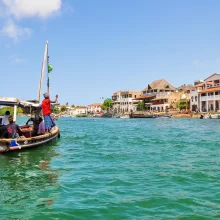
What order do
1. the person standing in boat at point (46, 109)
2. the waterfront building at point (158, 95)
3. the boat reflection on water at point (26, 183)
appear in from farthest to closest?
the waterfront building at point (158, 95)
the person standing in boat at point (46, 109)
the boat reflection on water at point (26, 183)

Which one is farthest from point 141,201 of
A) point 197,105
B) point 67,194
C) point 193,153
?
point 197,105

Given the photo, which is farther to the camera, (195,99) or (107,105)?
(107,105)

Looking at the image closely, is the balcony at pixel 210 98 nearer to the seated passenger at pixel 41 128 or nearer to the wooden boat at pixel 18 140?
the wooden boat at pixel 18 140

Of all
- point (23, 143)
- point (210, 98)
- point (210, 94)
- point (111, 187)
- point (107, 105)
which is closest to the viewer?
point (111, 187)

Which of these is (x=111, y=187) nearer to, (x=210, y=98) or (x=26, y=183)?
(x=26, y=183)

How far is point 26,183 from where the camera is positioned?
27.7 ft

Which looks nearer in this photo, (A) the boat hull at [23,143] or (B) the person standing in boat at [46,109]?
(A) the boat hull at [23,143]

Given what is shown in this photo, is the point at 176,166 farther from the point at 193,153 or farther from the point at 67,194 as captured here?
the point at 67,194

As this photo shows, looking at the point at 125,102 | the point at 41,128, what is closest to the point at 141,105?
the point at 125,102

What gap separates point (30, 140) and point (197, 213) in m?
10.1

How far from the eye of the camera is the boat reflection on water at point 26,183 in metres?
6.52

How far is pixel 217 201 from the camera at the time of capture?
22.1 feet

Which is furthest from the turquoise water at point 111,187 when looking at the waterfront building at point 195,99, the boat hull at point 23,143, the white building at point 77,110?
the white building at point 77,110

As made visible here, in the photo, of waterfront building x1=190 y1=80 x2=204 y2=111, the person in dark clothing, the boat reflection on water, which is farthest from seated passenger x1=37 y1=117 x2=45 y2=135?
waterfront building x1=190 y1=80 x2=204 y2=111
